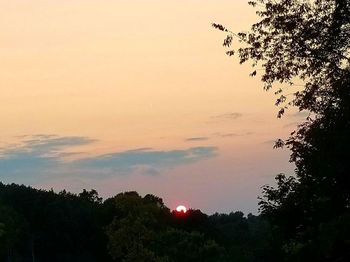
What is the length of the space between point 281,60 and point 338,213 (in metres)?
5.73

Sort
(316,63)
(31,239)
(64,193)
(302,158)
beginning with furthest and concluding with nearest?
(64,193) → (31,239) → (302,158) → (316,63)

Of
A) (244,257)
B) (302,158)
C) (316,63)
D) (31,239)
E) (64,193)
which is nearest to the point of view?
(316,63)

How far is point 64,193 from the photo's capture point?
13788 centimetres

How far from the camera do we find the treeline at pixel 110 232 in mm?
84562

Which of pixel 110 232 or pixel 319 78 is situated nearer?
pixel 319 78

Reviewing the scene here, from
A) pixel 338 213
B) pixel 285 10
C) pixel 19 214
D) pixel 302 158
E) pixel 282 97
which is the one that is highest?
pixel 19 214

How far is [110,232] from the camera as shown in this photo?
8588 centimetres

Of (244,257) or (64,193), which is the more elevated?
(64,193)

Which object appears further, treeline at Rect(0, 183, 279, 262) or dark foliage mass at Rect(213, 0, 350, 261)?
treeline at Rect(0, 183, 279, 262)

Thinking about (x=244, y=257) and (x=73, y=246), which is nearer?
(x=244, y=257)

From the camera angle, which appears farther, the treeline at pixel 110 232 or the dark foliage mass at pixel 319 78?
the treeline at pixel 110 232

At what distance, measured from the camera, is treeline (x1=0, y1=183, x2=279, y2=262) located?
8456 cm

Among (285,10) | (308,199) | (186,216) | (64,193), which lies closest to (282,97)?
(285,10)

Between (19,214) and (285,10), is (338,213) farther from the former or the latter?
(19,214)
